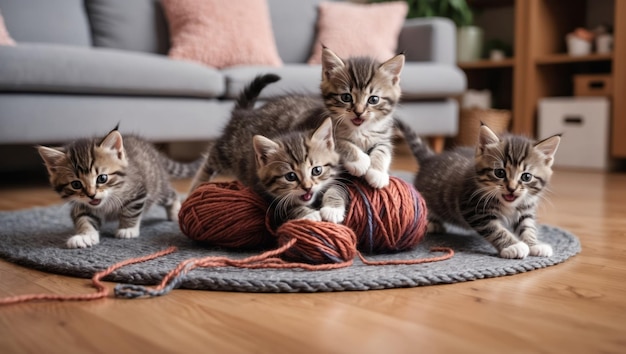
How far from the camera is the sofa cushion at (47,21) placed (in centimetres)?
339

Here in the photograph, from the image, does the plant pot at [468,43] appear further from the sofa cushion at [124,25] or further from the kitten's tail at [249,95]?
the kitten's tail at [249,95]

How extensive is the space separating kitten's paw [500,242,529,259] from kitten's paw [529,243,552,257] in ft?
0.14

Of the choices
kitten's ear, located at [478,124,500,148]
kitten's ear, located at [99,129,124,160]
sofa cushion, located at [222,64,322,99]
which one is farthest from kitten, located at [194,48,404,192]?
sofa cushion, located at [222,64,322,99]

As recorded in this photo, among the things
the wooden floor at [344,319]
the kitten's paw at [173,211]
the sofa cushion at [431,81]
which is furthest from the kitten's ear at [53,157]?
the sofa cushion at [431,81]

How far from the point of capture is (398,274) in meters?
1.36

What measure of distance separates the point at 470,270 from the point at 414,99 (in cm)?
265

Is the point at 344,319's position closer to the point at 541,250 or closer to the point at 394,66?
the point at 541,250

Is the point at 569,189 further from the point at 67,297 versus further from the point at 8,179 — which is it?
the point at 8,179

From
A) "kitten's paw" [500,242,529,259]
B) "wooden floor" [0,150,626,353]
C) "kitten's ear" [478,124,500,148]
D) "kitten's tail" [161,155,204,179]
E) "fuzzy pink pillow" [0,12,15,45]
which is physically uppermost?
"fuzzy pink pillow" [0,12,15,45]

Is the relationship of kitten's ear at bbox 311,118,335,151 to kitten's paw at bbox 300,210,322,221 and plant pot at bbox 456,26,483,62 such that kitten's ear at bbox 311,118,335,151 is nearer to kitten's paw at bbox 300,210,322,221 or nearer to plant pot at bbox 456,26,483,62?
kitten's paw at bbox 300,210,322,221

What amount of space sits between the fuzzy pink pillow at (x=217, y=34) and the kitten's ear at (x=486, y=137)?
2.26 m

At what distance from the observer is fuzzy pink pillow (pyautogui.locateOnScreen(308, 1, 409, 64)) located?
4027 mm

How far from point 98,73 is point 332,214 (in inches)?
70.5

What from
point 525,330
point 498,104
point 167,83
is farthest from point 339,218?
point 498,104
